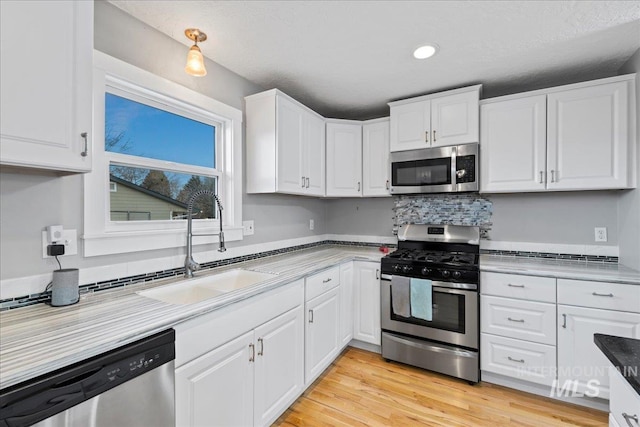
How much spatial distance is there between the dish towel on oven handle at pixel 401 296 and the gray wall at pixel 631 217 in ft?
5.22

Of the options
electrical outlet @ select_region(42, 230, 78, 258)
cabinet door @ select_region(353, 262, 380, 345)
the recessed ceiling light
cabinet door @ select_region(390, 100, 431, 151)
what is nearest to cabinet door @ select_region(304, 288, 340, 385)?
cabinet door @ select_region(353, 262, 380, 345)

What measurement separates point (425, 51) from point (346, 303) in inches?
Answer: 83.7

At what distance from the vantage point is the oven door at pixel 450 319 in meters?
2.26

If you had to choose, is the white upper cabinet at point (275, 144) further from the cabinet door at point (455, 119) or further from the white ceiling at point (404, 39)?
the cabinet door at point (455, 119)

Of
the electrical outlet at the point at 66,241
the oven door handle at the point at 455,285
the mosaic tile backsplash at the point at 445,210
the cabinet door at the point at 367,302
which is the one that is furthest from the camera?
the mosaic tile backsplash at the point at 445,210

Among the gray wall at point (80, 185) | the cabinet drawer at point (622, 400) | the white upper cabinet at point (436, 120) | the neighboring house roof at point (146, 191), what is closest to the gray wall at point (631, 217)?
the white upper cabinet at point (436, 120)

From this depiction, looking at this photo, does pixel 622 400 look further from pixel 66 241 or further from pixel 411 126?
pixel 411 126

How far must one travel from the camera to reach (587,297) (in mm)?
1967

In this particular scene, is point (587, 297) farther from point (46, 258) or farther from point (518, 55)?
point (46, 258)

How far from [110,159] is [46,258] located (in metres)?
0.59

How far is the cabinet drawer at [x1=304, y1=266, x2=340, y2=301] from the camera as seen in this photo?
2105 mm

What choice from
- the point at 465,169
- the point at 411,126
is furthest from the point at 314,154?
the point at 465,169

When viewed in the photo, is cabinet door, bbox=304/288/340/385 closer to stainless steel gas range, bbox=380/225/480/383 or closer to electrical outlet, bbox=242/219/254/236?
stainless steel gas range, bbox=380/225/480/383

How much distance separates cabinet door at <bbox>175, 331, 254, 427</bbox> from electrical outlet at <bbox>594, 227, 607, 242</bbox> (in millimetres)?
2836
